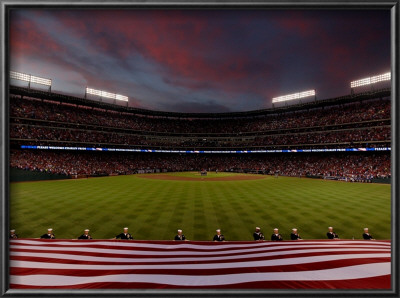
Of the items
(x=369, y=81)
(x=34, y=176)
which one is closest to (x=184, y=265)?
(x=34, y=176)

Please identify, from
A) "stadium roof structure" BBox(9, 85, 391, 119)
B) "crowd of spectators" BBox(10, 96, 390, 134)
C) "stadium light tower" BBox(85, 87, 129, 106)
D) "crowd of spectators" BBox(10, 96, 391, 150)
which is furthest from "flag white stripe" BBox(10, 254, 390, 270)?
"stadium light tower" BBox(85, 87, 129, 106)

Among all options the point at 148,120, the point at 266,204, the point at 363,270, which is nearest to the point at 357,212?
the point at 266,204

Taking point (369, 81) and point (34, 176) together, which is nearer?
point (34, 176)

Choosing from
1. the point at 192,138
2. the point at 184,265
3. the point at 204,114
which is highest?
the point at 204,114

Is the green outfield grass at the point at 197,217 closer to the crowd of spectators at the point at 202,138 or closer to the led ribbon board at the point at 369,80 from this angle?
the crowd of spectators at the point at 202,138

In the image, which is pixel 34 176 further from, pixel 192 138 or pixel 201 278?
pixel 192 138

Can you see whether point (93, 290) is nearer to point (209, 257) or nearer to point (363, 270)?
point (209, 257)
